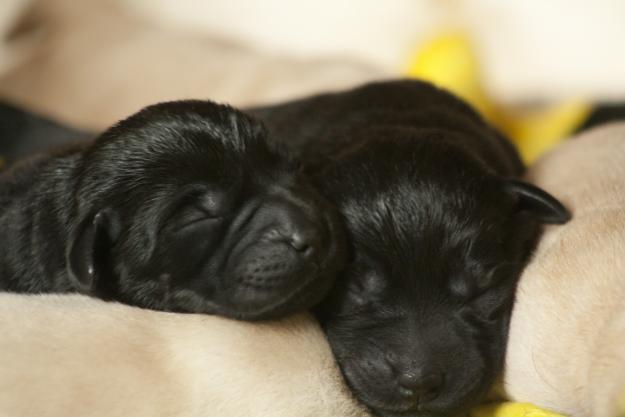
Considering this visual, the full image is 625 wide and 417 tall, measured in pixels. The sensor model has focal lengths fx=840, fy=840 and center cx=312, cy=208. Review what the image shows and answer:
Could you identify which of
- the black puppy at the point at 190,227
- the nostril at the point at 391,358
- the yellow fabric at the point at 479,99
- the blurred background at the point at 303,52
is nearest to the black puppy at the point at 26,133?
the blurred background at the point at 303,52

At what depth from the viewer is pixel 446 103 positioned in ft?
7.53

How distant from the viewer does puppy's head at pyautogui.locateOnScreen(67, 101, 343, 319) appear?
1604 mm

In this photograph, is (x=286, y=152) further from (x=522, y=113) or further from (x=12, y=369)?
(x=522, y=113)

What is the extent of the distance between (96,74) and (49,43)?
9.5 inches

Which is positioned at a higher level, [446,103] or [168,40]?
[446,103]

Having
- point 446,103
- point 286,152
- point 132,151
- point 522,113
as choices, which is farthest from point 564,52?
point 132,151

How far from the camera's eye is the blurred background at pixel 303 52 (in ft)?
10.5

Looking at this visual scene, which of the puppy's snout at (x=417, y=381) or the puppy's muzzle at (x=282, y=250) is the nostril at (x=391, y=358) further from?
the puppy's muzzle at (x=282, y=250)

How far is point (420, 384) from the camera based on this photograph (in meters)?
1.58

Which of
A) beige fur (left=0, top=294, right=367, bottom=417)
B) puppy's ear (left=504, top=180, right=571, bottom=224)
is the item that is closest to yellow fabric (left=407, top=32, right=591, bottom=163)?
puppy's ear (left=504, top=180, right=571, bottom=224)

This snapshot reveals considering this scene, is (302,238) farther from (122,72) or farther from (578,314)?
(122,72)

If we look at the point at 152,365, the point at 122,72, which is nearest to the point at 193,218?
the point at 152,365

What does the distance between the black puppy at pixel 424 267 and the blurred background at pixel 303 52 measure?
1.20 metres

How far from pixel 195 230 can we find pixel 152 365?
0.31 meters
